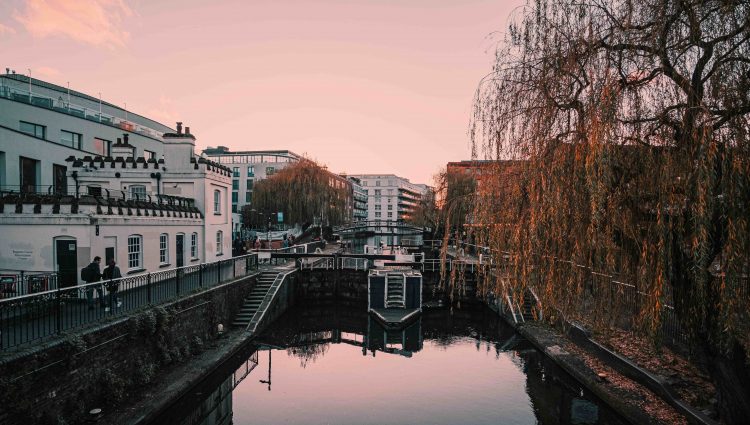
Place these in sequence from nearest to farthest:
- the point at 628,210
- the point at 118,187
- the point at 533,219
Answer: the point at 628,210 → the point at 533,219 → the point at 118,187

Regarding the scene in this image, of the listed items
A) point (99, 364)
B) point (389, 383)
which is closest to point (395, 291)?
point (389, 383)

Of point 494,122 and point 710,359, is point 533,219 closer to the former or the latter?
point 494,122

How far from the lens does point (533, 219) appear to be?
9508 mm

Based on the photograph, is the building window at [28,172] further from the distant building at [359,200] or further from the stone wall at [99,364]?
the distant building at [359,200]

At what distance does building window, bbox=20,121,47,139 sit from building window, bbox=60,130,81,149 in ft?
3.36

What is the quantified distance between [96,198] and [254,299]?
8835 millimetres

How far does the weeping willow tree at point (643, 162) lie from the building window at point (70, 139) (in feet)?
93.2

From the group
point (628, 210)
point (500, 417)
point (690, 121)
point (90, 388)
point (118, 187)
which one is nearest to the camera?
point (690, 121)

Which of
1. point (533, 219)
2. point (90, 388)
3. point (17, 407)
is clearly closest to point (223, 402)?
point (90, 388)

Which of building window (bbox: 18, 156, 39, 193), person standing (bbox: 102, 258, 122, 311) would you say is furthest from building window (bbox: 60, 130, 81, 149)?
person standing (bbox: 102, 258, 122, 311)

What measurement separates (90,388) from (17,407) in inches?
82.0

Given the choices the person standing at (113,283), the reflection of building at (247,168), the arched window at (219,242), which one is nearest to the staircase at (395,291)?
the arched window at (219,242)

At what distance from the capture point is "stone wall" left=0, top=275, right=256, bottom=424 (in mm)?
8273

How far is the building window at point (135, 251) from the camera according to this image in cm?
1802
